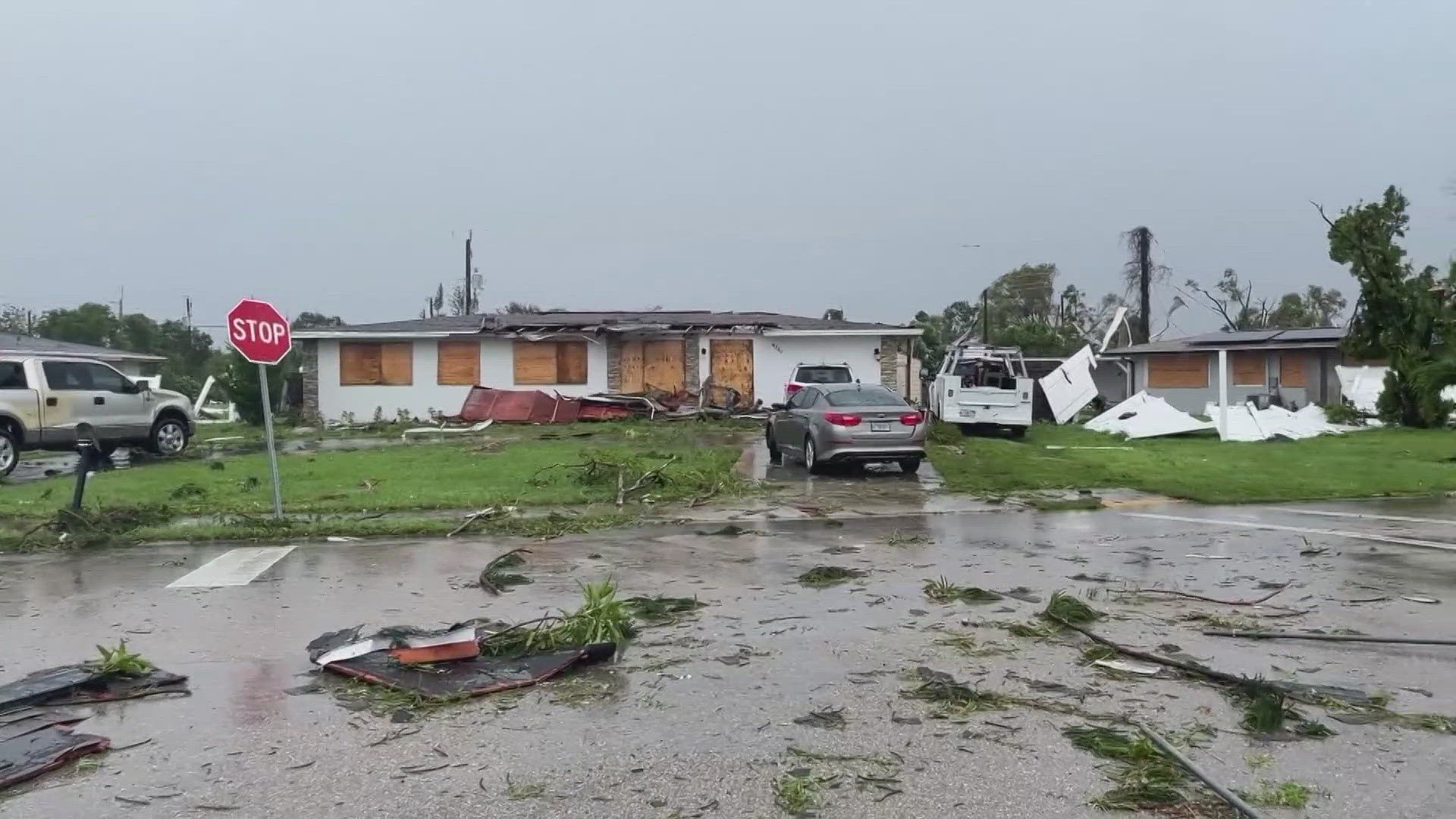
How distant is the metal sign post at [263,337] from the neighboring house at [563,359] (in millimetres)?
18005

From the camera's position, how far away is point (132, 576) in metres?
9.25

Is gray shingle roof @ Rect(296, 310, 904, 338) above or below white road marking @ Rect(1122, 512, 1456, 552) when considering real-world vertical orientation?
above

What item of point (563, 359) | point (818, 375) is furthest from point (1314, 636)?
point (563, 359)

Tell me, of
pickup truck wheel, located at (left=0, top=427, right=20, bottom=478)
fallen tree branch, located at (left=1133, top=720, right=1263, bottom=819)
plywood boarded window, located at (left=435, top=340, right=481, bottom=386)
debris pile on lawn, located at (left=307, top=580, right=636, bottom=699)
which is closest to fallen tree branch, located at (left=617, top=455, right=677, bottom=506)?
debris pile on lawn, located at (left=307, top=580, right=636, bottom=699)

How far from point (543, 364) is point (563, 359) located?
59 cm

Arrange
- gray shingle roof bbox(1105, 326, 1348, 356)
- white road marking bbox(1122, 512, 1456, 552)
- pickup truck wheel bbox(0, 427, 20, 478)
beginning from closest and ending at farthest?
white road marking bbox(1122, 512, 1456, 552)
pickup truck wheel bbox(0, 427, 20, 478)
gray shingle roof bbox(1105, 326, 1348, 356)

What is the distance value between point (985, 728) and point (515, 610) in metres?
3.72

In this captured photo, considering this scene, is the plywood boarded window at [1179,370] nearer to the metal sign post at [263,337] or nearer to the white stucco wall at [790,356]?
the white stucco wall at [790,356]

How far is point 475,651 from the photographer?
20.3 feet

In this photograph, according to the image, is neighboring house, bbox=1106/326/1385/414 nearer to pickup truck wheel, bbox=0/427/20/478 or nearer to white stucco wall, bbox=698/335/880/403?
white stucco wall, bbox=698/335/880/403

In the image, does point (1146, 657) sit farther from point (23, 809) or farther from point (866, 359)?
point (866, 359)

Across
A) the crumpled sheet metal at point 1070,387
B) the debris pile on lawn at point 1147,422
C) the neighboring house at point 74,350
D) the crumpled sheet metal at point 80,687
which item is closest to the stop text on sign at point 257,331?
the crumpled sheet metal at point 80,687

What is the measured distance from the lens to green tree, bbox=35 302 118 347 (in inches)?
2094

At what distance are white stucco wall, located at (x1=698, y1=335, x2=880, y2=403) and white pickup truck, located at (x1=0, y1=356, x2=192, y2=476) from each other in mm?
14058
